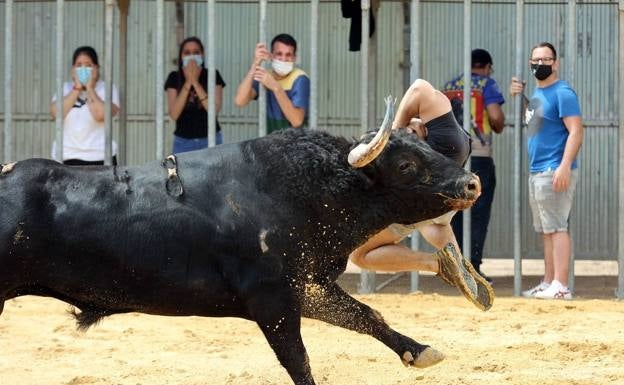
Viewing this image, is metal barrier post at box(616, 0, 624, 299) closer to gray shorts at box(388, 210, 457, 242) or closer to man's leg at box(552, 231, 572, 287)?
man's leg at box(552, 231, 572, 287)

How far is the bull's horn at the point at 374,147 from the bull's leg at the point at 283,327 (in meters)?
0.78

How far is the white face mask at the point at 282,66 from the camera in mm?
11289

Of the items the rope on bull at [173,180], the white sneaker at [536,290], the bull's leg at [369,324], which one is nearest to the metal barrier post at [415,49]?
the white sneaker at [536,290]

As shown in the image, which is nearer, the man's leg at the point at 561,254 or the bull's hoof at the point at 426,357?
the bull's hoof at the point at 426,357

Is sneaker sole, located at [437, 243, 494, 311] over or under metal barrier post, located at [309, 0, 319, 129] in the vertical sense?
under

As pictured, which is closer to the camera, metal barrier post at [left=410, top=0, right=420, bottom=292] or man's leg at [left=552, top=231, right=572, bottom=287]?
man's leg at [left=552, top=231, right=572, bottom=287]

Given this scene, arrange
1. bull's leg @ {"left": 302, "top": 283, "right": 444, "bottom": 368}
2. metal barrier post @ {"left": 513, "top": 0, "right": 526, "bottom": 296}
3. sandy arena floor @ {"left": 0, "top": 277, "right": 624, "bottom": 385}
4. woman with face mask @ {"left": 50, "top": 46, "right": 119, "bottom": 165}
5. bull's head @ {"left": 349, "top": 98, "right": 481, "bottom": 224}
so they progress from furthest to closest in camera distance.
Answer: woman with face mask @ {"left": 50, "top": 46, "right": 119, "bottom": 165} → metal barrier post @ {"left": 513, "top": 0, "right": 526, "bottom": 296} → sandy arena floor @ {"left": 0, "top": 277, "right": 624, "bottom": 385} → bull's leg @ {"left": 302, "top": 283, "right": 444, "bottom": 368} → bull's head @ {"left": 349, "top": 98, "right": 481, "bottom": 224}

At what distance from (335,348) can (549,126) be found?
3331 millimetres

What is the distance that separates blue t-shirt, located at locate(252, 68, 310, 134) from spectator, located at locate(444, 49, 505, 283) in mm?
1325

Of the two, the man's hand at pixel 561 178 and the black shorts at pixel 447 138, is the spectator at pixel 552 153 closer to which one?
the man's hand at pixel 561 178

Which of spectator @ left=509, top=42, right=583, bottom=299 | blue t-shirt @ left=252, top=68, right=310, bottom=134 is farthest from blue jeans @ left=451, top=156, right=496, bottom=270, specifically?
blue t-shirt @ left=252, top=68, right=310, bottom=134

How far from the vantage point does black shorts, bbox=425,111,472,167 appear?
7750mm

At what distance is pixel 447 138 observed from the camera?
7750 millimetres

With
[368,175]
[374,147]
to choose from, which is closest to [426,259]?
[368,175]
